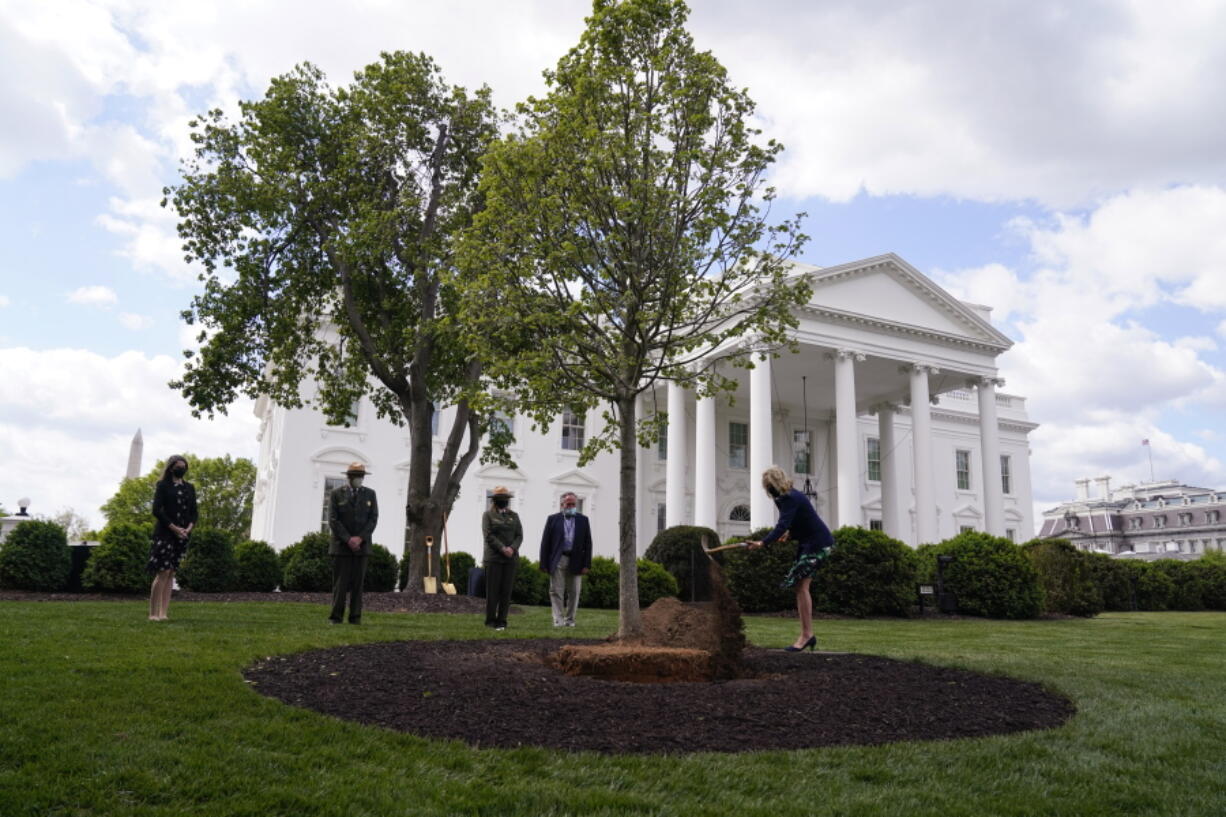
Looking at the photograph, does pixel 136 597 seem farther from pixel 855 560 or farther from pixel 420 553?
pixel 855 560

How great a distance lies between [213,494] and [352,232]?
4147 centimetres

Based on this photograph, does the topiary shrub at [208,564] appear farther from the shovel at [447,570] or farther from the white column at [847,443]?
the white column at [847,443]

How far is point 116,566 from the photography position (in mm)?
16594

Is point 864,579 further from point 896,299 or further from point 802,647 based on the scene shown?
point 896,299

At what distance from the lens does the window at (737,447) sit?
36000mm

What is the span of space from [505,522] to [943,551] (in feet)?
46.5

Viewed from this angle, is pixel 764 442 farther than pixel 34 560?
Yes

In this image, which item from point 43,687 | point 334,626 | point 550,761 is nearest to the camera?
point 550,761

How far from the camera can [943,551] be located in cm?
2145

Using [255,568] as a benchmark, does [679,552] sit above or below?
above

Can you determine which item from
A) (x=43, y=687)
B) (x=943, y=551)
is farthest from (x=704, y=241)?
(x=943, y=551)

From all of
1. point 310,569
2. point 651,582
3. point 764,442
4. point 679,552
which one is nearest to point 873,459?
point 764,442

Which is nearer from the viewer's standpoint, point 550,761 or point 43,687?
point 550,761

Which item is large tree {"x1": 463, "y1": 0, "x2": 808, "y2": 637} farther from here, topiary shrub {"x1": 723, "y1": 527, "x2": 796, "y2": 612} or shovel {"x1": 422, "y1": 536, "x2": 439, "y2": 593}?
topiary shrub {"x1": 723, "y1": 527, "x2": 796, "y2": 612}
